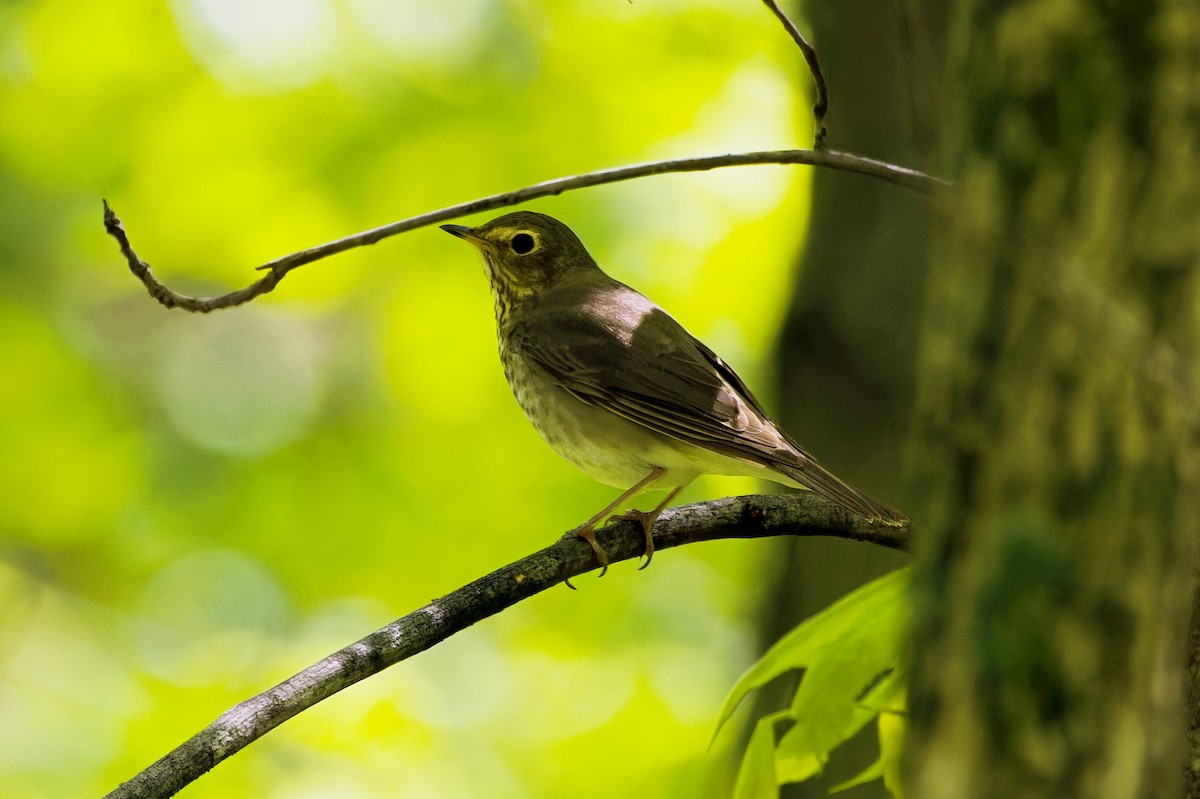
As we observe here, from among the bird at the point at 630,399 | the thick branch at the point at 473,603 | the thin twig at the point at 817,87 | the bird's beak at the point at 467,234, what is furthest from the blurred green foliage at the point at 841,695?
the bird's beak at the point at 467,234

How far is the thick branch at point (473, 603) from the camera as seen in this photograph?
2.24 metres

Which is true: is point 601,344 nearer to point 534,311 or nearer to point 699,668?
point 534,311

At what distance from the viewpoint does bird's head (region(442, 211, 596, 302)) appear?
15.9 feet

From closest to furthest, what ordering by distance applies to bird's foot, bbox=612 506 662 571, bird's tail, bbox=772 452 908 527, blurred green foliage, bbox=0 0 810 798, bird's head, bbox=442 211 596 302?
bird's tail, bbox=772 452 908 527, bird's foot, bbox=612 506 662 571, bird's head, bbox=442 211 596 302, blurred green foliage, bbox=0 0 810 798

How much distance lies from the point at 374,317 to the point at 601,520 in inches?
139

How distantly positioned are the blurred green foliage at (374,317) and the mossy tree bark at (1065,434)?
15.1ft

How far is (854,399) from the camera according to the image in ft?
15.1

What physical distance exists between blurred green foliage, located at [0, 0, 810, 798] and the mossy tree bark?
15.1 feet

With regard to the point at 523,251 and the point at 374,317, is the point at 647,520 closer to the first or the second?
the point at 523,251

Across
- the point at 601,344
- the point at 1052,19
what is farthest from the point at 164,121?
the point at 1052,19

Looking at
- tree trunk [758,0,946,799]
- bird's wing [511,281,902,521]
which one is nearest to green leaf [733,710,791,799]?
bird's wing [511,281,902,521]

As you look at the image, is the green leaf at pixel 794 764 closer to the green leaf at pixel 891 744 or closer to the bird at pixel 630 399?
the green leaf at pixel 891 744

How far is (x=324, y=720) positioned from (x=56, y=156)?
3.43m

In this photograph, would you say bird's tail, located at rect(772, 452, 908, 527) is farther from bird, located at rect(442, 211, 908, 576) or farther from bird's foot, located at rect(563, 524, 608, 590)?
bird's foot, located at rect(563, 524, 608, 590)
